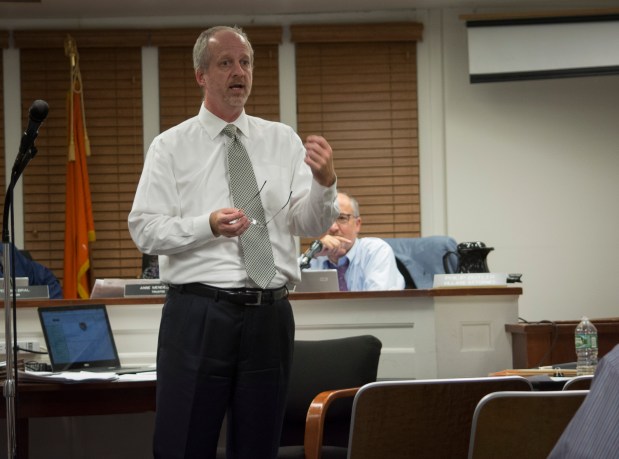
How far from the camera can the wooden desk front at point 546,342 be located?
3938 mm

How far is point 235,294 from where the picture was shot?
2.35 m

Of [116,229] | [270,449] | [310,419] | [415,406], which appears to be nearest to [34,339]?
[310,419]

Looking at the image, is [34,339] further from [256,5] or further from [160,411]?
[256,5]

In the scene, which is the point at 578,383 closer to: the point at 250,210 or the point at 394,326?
the point at 250,210

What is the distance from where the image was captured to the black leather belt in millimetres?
2355

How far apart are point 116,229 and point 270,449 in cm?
464

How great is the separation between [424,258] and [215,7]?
7.82ft

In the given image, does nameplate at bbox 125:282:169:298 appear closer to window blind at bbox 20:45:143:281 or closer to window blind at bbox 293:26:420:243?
window blind at bbox 20:45:143:281

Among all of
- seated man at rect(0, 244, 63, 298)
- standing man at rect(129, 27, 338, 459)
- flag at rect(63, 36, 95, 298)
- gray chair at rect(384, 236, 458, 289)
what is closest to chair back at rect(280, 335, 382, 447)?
standing man at rect(129, 27, 338, 459)

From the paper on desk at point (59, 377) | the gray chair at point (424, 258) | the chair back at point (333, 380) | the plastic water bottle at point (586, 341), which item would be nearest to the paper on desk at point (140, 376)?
the paper on desk at point (59, 377)

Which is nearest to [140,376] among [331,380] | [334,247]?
[331,380]

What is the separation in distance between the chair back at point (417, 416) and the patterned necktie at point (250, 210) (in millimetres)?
395

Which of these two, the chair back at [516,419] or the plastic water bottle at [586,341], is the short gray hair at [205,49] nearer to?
the chair back at [516,419]

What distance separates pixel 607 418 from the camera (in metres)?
1.13
